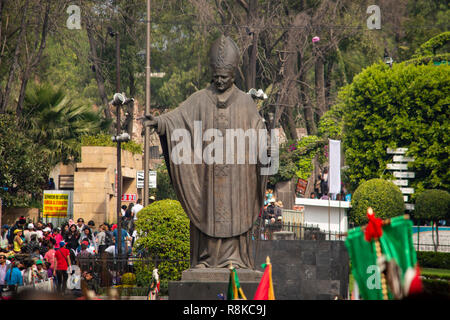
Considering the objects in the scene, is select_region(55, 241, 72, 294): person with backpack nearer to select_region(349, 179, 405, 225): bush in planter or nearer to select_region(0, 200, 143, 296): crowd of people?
select_region(0, 200, 143, 296): crowd of people

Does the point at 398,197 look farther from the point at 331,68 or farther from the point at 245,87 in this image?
the point at 331,68

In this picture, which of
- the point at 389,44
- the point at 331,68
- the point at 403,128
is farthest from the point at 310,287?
the point at 389,44

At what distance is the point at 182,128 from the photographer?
11.1 m

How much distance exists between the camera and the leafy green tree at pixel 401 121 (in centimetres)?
3300

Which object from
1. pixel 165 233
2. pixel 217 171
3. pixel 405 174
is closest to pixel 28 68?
pixel 165 233

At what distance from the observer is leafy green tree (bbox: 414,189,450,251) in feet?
97.6

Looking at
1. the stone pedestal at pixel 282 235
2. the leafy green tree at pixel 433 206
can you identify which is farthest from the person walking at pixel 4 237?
the leafy green tree at pixel 433 206

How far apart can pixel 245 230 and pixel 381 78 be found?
2456cm

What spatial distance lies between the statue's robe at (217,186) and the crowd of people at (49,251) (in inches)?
202

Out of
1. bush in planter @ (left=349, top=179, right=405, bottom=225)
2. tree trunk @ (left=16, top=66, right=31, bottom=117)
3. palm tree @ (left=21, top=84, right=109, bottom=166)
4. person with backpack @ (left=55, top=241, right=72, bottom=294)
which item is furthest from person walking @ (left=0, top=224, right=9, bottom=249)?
bush in planter @ (left=349, top=179, right=405, bottom=225)

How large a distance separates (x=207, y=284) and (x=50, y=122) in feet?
71.5

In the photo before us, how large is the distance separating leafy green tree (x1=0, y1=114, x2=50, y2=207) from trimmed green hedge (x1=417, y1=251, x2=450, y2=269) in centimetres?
1204

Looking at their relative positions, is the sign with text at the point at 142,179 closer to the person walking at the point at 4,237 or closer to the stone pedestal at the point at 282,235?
the person walking at the point at 4,237

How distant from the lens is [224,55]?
11.1 m
